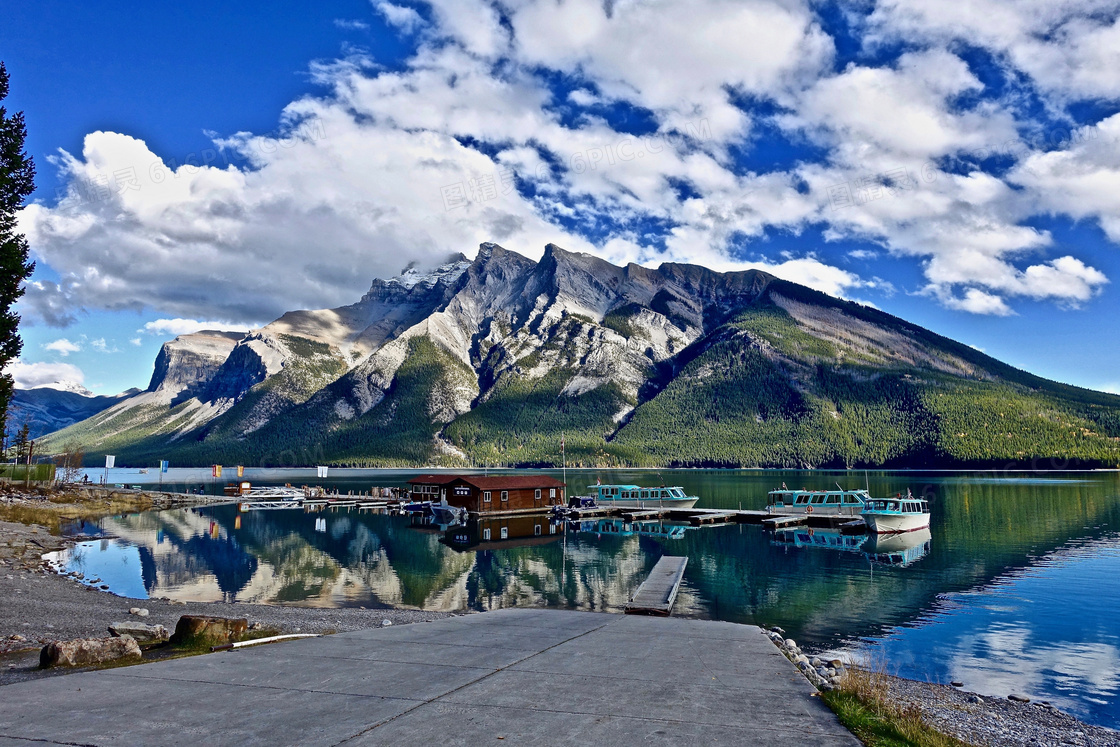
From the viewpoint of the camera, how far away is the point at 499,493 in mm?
83875

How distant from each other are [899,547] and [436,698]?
57.9 metres

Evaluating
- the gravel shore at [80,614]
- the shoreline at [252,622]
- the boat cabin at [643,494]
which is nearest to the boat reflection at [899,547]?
the boat cabin at [643,494]

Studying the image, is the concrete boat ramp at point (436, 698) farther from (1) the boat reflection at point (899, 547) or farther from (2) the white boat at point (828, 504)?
(2) the white boat at point (828, 504)

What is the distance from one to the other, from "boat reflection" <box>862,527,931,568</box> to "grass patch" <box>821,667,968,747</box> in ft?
129

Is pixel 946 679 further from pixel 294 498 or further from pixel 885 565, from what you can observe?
pixel 294 498

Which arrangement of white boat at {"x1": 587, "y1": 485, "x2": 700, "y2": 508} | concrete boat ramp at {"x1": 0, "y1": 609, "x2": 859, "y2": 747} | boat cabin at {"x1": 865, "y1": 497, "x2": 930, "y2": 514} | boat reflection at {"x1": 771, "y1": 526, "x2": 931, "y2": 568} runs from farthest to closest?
1. white boat at {"x1": 587, "y1": 485, "x2": 700, "y2": 508}
2. boat cabin at {"x1": 865, "y1": 497, "x2": 930, "y2": 514}
3. boat reflection at {"x1": 771, "y1": 526, "x2": 931, "y2": 568}
4. concrete boat ramp at {"x1": 0, "y1": 609, "x2": 859, "y2": 747}

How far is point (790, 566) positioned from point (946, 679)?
25245 millimetres

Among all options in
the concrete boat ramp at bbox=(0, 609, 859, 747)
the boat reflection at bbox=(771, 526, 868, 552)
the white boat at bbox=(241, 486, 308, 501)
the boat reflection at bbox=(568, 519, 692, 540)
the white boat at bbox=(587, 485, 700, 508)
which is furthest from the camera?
the white boat at bbox=(241, 486, 308, 501)

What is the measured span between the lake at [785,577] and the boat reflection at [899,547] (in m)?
0.37

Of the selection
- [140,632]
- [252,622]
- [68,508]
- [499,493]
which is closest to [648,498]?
[499,493]

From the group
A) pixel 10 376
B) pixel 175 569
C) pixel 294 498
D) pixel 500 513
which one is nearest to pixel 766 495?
pixel 500 513

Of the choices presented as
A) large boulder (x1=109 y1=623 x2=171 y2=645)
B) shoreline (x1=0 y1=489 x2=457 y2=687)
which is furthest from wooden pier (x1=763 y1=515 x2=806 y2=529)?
large boulder (x1=109 y1=623 x2=171 y2=645)

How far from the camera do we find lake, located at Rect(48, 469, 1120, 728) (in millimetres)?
25766

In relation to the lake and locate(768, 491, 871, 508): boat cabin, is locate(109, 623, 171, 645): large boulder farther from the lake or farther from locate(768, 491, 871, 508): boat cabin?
locate(768, 491, 871, 508): boat cabin
